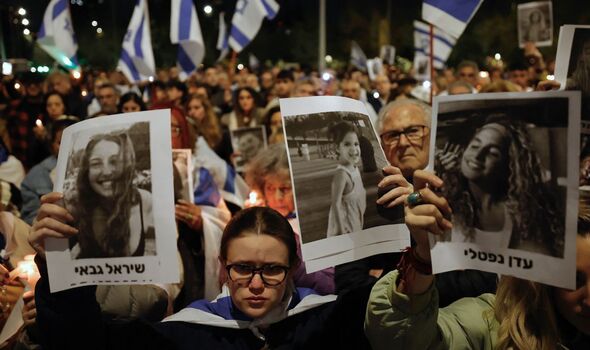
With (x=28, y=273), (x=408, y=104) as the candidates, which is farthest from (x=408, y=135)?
(x=28, y=273)

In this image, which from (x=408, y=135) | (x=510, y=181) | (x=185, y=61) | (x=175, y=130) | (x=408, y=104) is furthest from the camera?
(x=185, y=61)

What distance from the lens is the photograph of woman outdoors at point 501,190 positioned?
69.9 inches

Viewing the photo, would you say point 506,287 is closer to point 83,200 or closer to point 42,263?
point 83,200

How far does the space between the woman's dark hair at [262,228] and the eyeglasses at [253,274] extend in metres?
0.10

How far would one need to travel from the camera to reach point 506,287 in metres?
2.16

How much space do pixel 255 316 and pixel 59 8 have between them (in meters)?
7.84

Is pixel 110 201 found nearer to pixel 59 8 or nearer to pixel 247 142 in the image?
pixel 247 142

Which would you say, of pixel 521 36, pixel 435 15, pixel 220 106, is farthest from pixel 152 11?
pixel 435 15

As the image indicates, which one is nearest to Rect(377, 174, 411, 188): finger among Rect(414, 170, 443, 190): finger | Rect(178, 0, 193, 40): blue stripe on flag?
Rect(414, 170, 443, 190): finger

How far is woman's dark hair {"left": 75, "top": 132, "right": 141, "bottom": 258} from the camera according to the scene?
7.00 ft

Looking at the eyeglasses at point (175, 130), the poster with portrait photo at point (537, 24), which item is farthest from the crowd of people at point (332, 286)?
the poster with portrait photo at point (537, 24)

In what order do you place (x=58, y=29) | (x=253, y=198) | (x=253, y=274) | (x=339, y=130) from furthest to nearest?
(x=58, y=29) → (x=253, y=198) → (x=253, y=274) → (x=339, y=130)

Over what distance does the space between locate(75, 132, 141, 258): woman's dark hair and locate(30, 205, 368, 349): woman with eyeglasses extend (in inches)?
12.2

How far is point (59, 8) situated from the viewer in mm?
9141
